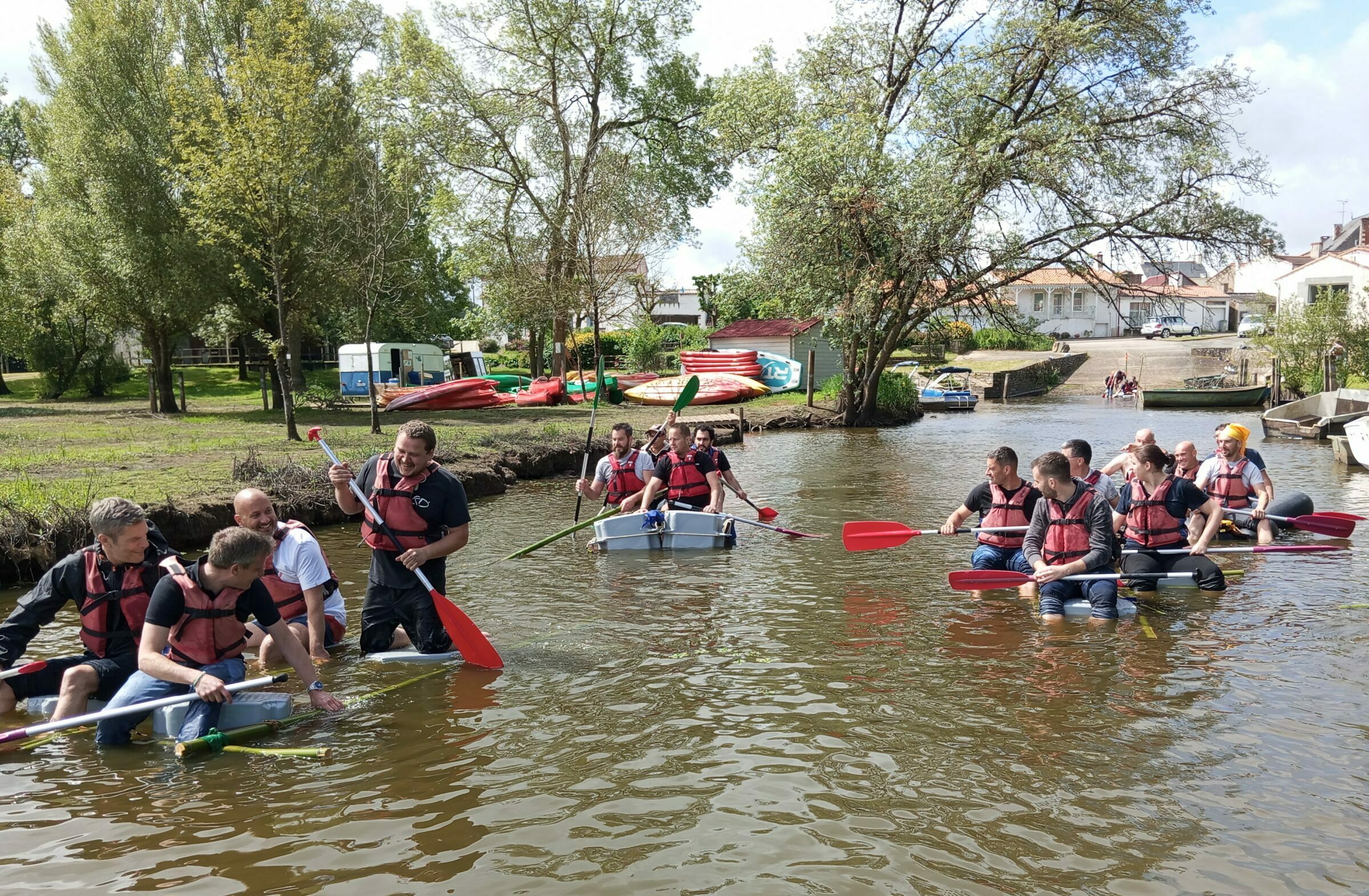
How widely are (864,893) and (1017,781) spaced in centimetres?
138

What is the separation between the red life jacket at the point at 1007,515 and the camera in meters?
9.52

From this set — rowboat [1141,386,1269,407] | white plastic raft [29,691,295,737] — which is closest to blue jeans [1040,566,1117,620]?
white plastic raft [29,691,295,737]

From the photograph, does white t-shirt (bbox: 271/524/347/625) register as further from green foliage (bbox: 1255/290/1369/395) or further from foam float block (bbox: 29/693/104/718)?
green foliage (bbox: 1255/290/1369/395)

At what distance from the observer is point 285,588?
22.7ft

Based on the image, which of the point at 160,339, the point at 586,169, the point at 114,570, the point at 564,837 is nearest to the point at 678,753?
the point at 564,837

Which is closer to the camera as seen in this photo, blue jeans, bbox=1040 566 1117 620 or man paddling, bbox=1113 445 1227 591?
blue jeans, bbox=1040 566 1117 620

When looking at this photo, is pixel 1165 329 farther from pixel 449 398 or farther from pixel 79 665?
pixel 79 665

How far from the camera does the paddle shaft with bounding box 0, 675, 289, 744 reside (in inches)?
207

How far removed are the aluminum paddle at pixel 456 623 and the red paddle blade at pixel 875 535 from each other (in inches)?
194

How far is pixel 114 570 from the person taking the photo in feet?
18.3

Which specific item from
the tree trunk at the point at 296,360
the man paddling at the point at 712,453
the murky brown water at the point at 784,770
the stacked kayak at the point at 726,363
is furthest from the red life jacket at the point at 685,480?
the stacked kayak at the point at 726,363

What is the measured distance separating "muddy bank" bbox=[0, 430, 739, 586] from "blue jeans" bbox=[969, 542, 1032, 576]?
7.83 metres

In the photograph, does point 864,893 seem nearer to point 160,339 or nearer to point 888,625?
point 888,625

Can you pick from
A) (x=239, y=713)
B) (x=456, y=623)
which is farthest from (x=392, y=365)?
(x=239, y=713)
